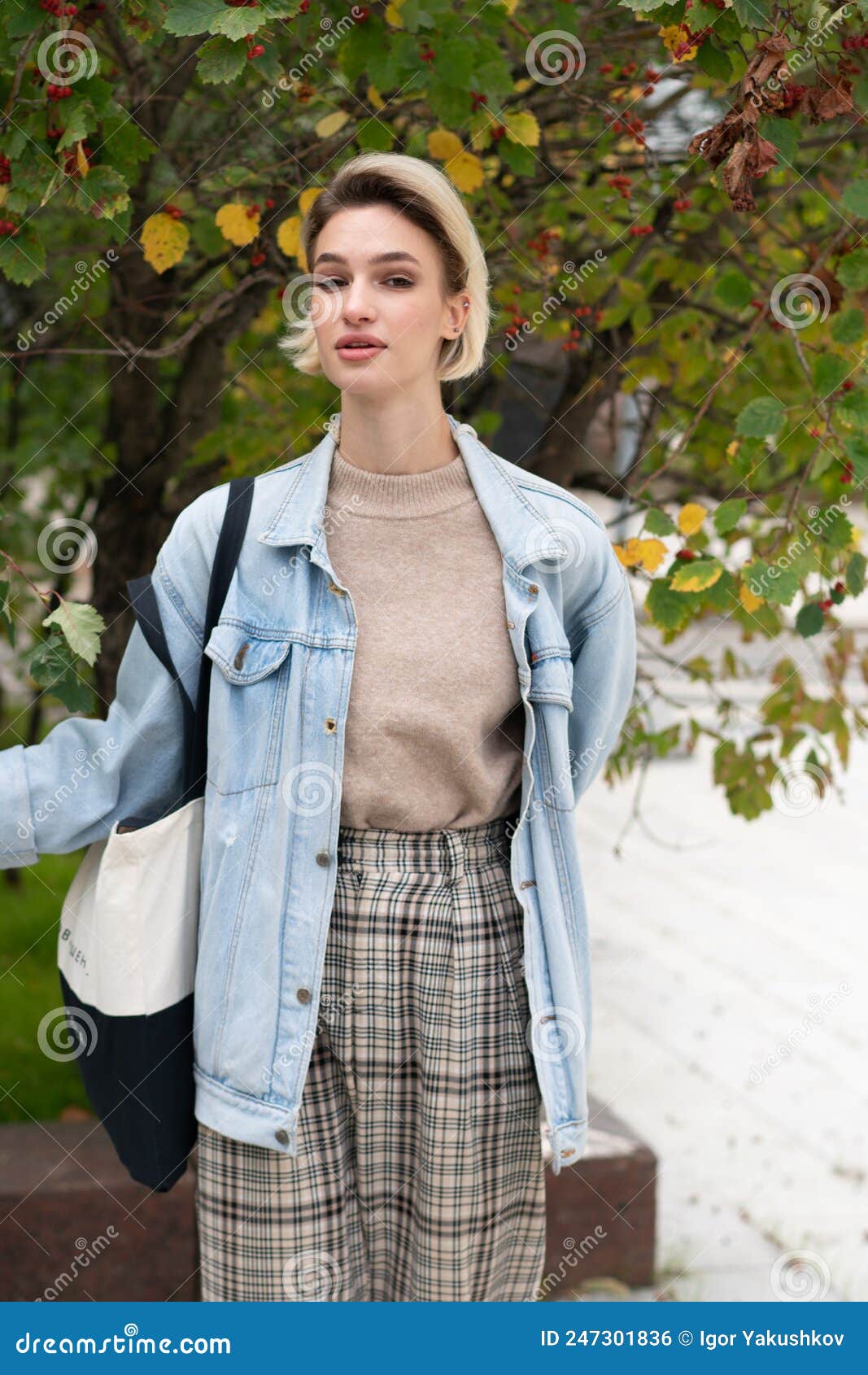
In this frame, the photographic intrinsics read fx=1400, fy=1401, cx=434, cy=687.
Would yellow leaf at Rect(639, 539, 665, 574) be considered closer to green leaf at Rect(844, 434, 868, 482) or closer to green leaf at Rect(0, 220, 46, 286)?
green leaf at Rect(844, 434, 868, 482)

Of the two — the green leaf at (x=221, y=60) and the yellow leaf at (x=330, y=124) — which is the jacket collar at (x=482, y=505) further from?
the yellow leaf at (x=330, y=124)

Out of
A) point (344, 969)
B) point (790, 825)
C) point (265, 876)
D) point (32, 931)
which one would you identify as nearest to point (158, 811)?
point (265, 876)

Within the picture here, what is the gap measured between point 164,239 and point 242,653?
876 millimetres

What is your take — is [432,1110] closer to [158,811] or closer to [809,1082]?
[158,811]

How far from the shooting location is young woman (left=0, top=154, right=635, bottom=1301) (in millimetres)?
1854

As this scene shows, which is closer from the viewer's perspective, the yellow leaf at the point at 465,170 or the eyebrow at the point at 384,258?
the eyebrow at the point at 384,258

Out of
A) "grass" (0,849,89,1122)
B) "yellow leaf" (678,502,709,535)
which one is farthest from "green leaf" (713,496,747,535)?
"grass" (0,849,89,1122)

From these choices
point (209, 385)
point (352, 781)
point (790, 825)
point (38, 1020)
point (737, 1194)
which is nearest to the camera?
point (352, 781)

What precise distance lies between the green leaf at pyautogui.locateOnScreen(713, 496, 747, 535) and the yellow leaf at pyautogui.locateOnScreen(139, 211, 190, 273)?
1010mm

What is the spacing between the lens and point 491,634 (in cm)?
190

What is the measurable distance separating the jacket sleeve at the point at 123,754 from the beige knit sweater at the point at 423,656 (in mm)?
215

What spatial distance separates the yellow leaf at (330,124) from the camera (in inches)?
96.0

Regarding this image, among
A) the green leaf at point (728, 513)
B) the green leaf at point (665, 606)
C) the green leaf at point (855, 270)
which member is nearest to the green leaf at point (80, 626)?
the green leaf at point (665, 606)

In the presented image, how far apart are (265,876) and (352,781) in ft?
0.57
